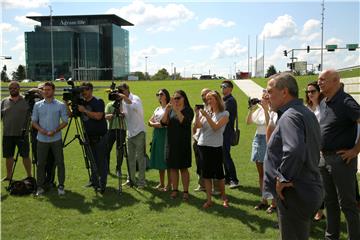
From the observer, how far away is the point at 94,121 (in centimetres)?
761

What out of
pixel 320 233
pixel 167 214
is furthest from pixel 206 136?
pixel 320 233

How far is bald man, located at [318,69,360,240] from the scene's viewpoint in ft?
14.7

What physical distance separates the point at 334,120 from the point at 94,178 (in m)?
4.89

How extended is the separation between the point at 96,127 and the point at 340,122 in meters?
4.60

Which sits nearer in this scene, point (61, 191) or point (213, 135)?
point (213, 135)

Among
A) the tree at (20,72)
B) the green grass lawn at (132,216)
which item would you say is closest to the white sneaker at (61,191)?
the green grass lawn at (132,216)

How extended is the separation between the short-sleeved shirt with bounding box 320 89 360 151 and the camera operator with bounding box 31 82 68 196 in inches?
189

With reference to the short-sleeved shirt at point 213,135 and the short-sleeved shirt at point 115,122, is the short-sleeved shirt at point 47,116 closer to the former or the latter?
the short-sleeved shirt at point 115,122

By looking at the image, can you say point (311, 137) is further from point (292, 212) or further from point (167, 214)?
point (167, 214)

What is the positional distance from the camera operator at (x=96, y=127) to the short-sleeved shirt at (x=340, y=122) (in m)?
4.34

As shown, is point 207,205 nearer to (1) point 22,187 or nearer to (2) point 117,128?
(2) point 117,128

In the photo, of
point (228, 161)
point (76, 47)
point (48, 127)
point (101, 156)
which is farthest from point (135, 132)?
point (76, 47)

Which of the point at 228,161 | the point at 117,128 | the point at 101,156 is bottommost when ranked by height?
the point at 228,161

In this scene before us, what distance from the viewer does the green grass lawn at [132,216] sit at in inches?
219
